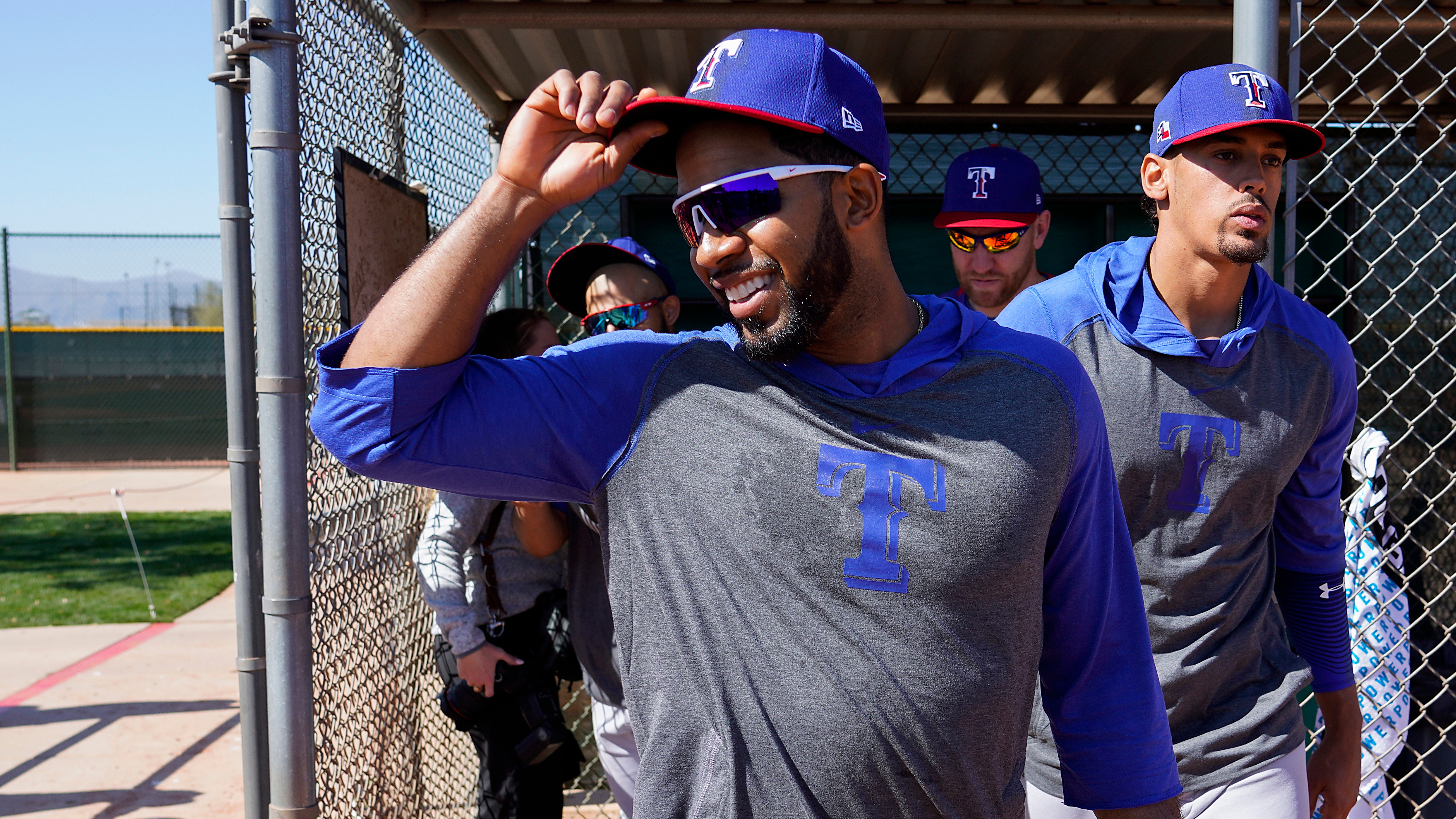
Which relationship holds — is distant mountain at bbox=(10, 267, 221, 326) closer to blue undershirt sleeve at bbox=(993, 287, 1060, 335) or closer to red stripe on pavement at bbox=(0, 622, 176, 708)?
red stripe on pavement at bbox=(0, 622, 176, 708)

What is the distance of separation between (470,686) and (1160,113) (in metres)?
2.43

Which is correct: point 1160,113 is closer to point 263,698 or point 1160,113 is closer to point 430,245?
point 430,245

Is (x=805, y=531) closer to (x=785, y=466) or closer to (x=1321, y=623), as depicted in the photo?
(x=785, y=466)

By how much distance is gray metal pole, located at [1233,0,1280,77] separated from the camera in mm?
2467

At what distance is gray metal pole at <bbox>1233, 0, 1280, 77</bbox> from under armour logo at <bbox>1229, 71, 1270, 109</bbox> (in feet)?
0.68

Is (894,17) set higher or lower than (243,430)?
higher

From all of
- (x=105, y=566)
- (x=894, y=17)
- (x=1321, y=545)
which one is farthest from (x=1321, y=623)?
(x=105, y=566)

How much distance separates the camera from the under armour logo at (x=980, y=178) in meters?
3.74

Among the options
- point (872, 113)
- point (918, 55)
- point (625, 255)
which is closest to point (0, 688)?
point (625, 255)

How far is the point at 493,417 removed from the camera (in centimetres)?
138

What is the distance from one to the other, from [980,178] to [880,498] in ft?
8.86

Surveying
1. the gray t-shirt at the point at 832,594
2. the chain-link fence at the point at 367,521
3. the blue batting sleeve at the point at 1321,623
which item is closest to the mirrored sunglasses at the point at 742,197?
the gray t-shirt at the point at 832,594

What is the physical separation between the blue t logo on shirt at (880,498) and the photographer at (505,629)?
5.28 ft

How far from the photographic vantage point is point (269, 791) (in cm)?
231
